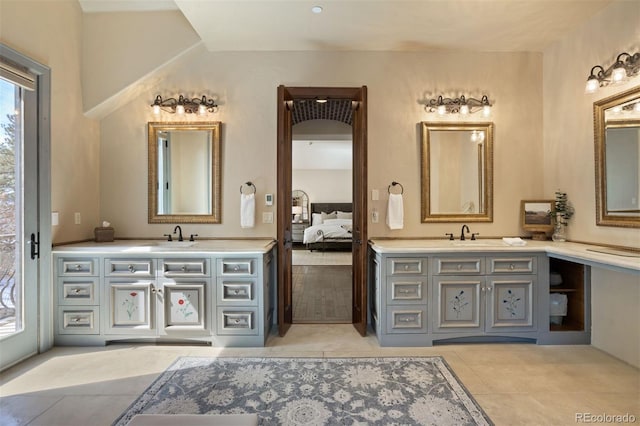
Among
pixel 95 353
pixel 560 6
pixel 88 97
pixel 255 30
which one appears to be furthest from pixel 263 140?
pixel 560 6

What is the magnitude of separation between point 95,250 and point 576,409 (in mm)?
3763

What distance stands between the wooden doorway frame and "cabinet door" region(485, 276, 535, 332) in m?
1.12

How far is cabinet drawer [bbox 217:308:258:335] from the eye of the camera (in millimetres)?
2859

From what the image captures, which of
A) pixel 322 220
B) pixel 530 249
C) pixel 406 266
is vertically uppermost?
pixel 322 220

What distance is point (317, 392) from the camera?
218cm

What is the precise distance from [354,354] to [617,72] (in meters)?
3.05

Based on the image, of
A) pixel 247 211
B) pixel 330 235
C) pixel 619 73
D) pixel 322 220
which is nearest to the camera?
pixel 619 73

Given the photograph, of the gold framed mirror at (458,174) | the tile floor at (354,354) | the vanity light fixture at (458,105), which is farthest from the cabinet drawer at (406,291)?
the vanity light fixture at (458,105)

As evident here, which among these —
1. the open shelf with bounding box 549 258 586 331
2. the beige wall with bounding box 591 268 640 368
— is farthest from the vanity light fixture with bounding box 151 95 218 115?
the beige wall with bounding box 591 268 640 368

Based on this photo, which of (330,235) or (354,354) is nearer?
(354,354)

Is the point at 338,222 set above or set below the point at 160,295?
above

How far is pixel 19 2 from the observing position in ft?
8.36

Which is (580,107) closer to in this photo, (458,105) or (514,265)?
(458,105)

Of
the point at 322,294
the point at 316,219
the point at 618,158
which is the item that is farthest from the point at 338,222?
the point at 618,158
